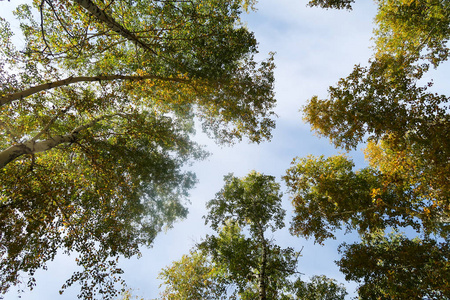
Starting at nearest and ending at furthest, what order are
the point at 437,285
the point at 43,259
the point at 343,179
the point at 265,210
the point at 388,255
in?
the point at 437,285
the point at 43,259
the point at 388,255
the point at 343,179
the point at 265,210

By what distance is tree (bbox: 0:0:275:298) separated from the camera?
6.64 meters

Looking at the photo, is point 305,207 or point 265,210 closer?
point 305,207

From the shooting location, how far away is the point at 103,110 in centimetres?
907

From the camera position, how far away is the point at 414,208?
7.56 metres

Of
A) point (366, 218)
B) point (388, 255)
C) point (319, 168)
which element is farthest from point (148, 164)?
point (388, 255)

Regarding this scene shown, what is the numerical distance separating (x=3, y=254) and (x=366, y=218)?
15174mm

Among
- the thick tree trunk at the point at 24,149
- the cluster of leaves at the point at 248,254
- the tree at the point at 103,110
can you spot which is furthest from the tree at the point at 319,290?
the thick tree trunk at the point at 24,149

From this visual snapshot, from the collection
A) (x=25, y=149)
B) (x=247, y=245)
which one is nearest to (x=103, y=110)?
(x=25, y=149)

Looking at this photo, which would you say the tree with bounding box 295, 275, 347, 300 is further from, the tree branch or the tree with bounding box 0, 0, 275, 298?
the tree branch

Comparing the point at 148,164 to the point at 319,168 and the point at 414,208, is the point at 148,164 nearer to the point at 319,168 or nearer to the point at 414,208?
the point at 319,168

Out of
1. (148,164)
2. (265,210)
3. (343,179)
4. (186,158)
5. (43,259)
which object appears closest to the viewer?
(43,259)

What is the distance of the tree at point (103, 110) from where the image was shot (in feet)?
21.8

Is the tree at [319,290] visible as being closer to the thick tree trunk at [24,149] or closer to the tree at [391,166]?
the tree at [391,166]

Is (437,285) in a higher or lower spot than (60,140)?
lower
